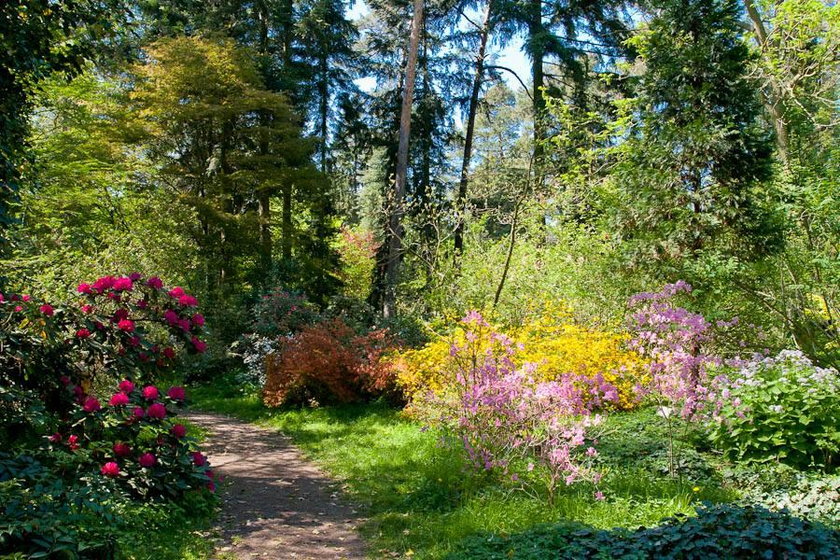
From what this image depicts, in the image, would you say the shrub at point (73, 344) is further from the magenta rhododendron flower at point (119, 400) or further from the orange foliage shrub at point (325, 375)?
the orange foliage shrub at point (325, 375)

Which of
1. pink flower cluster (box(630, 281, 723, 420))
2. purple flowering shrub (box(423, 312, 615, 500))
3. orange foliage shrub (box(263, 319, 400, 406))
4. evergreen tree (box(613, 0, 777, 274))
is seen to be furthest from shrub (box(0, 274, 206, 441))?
evergreen tree (box(613, 0, 777, 274))

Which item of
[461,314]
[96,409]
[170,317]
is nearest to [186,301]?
[170,317]

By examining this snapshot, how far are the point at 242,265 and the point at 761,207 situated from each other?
13.3 metres

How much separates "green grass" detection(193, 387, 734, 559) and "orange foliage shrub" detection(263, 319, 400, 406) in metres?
1.61

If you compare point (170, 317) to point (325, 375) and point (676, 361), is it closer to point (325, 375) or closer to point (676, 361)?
point (676, 361)

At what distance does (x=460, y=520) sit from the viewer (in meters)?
4.43

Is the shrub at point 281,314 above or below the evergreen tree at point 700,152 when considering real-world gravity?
below

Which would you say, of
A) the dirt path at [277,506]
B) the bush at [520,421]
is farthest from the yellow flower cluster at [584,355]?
the dirt path at [277,506]

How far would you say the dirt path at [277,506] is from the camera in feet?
14.1

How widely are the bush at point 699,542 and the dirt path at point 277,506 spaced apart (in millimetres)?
1391

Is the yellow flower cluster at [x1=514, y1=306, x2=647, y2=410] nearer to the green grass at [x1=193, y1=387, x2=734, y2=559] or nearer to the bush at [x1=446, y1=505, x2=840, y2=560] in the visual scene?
the green grass at [x1=193, y1=387, x2=734, y2=559]

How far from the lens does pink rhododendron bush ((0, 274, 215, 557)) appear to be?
3170mm

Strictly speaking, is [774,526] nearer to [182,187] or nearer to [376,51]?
[182,187]

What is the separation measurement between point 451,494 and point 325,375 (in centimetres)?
441
